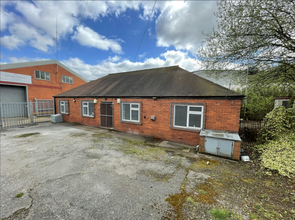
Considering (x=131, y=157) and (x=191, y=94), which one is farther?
(x=191, y=94)

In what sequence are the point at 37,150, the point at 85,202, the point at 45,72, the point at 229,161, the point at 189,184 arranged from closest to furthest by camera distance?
1. the point at 85,202
2. the point at 189,184
3. the point at 229,161
4. the point at 37,150
5. the point at 45,72

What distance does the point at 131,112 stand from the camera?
27.7 feet

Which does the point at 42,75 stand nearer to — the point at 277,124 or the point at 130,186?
the point at 130,186

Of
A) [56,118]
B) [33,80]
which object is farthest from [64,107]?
[33,80]

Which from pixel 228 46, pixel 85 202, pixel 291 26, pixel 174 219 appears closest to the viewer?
pixel 174 219

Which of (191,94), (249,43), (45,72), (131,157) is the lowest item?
(131,157)

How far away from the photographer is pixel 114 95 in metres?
8.93

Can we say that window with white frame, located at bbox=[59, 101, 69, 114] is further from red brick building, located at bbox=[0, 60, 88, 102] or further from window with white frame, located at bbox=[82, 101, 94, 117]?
red brick building, located at bbox=[0, 60, 88, 102]

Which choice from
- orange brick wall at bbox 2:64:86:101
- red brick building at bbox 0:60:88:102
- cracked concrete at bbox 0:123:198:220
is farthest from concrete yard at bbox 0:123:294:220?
orange brick wall at bbox 2:64:86:101

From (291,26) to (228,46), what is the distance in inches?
82.5

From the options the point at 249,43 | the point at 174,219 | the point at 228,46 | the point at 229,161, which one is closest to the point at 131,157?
the point at 174,219

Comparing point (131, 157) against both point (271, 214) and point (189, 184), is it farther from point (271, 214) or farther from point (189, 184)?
point (271, 214)

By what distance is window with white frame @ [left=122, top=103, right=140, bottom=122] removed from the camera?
26.8ft

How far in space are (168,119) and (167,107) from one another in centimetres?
68
